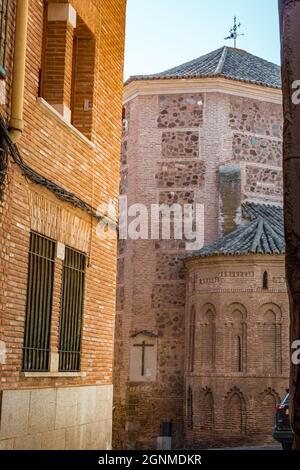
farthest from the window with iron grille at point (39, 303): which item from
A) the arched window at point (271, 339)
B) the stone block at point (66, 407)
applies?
the arched window at point (271, 339)

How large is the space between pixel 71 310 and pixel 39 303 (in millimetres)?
1245

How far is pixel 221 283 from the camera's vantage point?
73.9ft

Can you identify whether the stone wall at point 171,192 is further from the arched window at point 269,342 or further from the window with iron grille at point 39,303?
the window with iron grille at point 39,303

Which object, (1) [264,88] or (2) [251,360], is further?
(1) [264,88]

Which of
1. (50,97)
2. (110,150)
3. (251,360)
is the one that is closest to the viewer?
(50,97)

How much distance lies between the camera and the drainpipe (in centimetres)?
873

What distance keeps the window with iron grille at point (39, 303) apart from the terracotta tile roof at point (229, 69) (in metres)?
17.2

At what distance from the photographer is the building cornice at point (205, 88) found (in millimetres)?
26359

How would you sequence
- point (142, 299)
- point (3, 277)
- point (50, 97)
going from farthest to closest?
point (142, 299) → point (50, 97) → point (3, 277)

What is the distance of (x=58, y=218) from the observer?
10500 mm

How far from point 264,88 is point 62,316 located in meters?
17.8

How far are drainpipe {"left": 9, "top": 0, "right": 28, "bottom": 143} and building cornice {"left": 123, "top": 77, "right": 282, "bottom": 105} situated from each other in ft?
58.4
